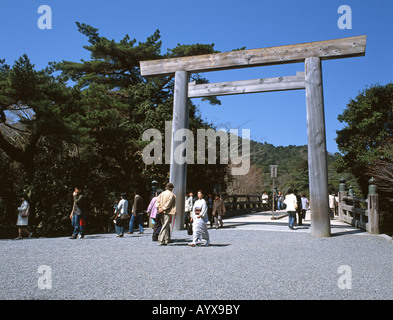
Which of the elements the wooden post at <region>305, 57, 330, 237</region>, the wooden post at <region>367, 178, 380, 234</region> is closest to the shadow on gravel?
the wooden post at <region>305, 57, 330, 237</region>

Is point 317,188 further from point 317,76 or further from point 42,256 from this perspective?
point 42,256

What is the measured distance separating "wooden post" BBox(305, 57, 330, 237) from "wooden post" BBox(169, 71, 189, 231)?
396 centimetres

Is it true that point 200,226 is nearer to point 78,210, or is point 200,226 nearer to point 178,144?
point 178,144

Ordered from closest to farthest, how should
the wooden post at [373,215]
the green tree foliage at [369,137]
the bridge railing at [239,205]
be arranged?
the wooden post at [373,215] < the bridge railing at [239,205] < the green tree foliage at [369,137]

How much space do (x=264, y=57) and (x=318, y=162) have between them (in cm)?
365

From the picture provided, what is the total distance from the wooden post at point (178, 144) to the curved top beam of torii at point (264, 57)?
460 mm

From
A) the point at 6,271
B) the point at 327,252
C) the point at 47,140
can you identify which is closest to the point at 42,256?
the point at 6,271

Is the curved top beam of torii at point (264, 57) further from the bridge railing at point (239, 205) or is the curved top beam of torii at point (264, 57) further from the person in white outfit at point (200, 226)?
the bridge railing at point (239, 205)

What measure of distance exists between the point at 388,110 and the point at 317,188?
1573 cm

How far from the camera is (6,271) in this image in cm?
526

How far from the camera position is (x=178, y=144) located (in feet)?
35.7

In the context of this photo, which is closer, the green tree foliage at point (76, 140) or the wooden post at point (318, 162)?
the wooden post at point (318, 162)

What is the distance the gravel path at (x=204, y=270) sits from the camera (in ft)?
13.1

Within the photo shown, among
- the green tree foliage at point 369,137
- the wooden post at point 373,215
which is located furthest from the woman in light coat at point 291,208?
the green tree foliage at point 369,137
